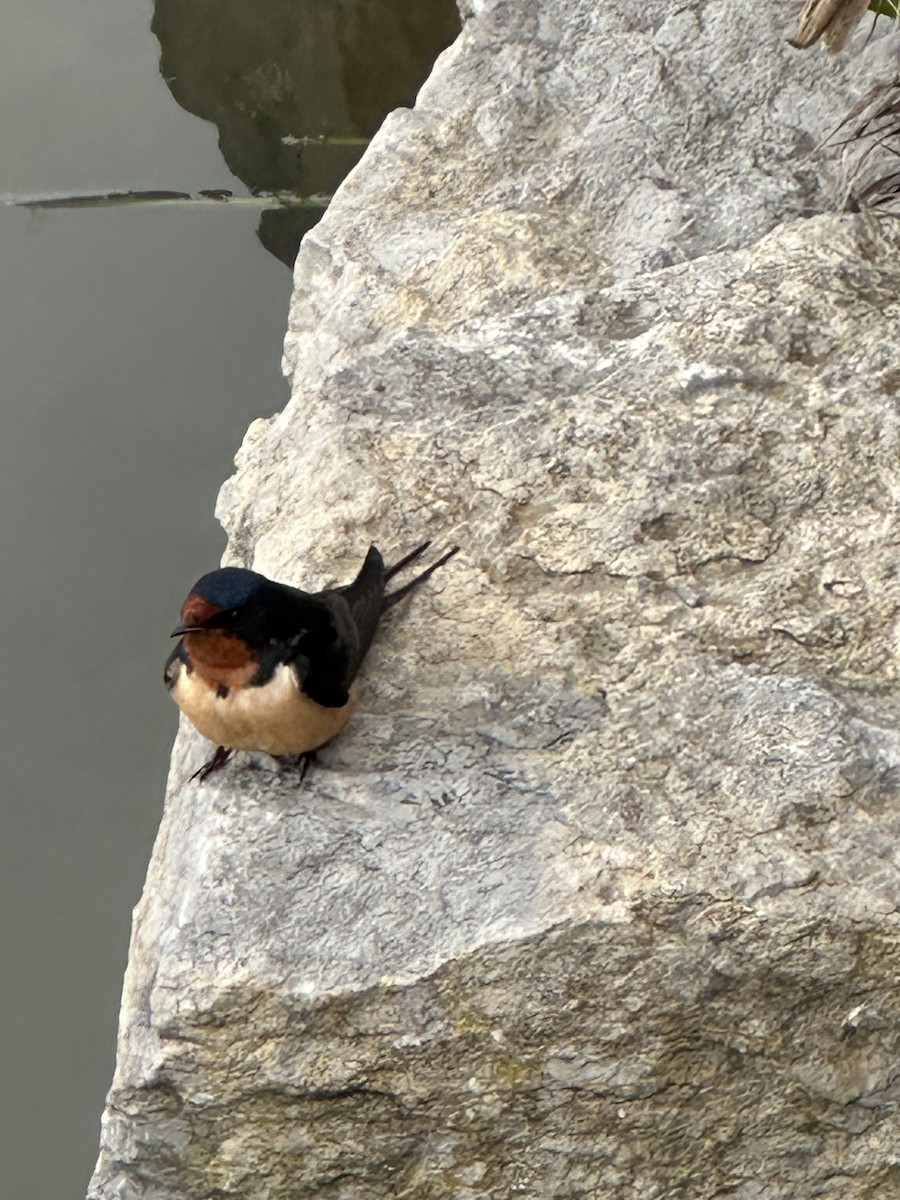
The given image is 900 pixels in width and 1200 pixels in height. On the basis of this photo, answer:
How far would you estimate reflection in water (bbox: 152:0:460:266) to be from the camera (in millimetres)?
6660

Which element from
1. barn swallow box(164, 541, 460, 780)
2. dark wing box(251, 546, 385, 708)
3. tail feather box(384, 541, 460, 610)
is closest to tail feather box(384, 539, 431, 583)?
tail feather box(384, 541, 460, 610)

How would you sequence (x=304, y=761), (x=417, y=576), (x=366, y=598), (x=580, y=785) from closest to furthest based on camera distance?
(x=580, y=785)
(x=304, y=761)
(x=366, y=598)
(x=417, y=576)

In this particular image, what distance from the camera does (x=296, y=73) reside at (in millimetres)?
6922

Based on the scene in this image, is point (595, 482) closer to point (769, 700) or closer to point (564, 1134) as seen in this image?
point (769, 700)

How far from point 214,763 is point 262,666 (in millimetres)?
279

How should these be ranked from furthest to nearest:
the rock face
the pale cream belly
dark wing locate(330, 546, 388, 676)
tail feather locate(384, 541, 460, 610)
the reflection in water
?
the reflection in water, tail feather locate(384, 541, 460, 610), dark wing locate(330, 546, 388, 676), the pale cream belly, the rock face

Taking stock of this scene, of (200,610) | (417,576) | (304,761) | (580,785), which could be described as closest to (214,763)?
(304,761)

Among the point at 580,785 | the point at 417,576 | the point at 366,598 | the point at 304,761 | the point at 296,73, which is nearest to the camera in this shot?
the point at 580,785

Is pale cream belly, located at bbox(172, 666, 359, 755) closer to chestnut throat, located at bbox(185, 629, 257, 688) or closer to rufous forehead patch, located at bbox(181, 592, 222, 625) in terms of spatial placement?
chestnut throat, located at bbox(185, 629, 257, 688)

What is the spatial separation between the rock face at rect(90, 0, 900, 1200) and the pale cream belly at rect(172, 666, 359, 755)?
95 millimetres

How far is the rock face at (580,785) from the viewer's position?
10.3 feet

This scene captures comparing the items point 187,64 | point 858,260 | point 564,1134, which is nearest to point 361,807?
point 564,1134

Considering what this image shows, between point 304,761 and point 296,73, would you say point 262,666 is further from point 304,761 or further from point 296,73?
point 296,73

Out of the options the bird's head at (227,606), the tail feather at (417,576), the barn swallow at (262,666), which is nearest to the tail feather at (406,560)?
the tail feather at (417,576)
